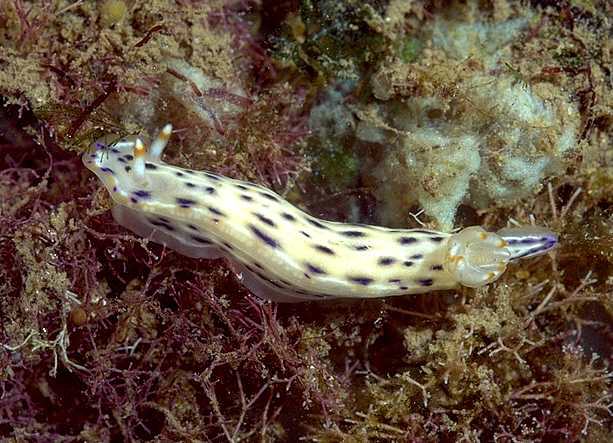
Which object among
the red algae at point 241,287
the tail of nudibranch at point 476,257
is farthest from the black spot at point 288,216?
the tail of nudibranch at point 476,257

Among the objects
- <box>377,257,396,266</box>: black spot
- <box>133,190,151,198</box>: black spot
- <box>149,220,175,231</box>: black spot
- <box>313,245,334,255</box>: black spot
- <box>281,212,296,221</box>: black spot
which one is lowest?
<box>149,220,175,231</box>: black spot

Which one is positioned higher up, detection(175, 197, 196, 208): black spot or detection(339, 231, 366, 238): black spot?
detection(339, 231, 366, 238): black spot

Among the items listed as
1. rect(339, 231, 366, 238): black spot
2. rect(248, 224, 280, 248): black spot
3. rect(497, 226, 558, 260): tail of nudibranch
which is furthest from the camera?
rect(497, 226, 558, 260): tail of nudibranch

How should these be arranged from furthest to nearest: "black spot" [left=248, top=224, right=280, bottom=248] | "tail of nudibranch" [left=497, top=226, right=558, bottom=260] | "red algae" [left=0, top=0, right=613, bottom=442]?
"red algae" [left=0, top=0, right=613, bottom=442], "tail of nudibranch" [left=497, top=226, right=558, bottom=260], "black spot" [left=248, top=224, right=280, bottom=248]

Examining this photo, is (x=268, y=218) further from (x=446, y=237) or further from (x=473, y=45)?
(x=473, y=45)

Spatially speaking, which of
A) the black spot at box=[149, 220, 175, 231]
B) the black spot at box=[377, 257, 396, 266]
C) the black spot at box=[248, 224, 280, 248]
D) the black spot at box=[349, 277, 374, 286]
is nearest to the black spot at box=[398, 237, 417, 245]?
the black spot at box=[377, 257, 396, 266]

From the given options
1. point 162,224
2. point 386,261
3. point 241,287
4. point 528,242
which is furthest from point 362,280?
point 162,224

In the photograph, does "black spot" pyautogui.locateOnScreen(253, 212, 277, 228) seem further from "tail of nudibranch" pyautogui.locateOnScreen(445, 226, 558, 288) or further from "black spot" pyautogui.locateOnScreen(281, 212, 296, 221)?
"tail of nudibranch" pyautogui.locateOnScreen(445, 226, 558, 288)

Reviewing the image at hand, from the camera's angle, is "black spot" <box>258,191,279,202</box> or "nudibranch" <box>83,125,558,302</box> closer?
"nudibranch" <box>83,125,558,302</box>

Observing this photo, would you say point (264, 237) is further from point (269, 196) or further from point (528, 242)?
point (528, 242)
